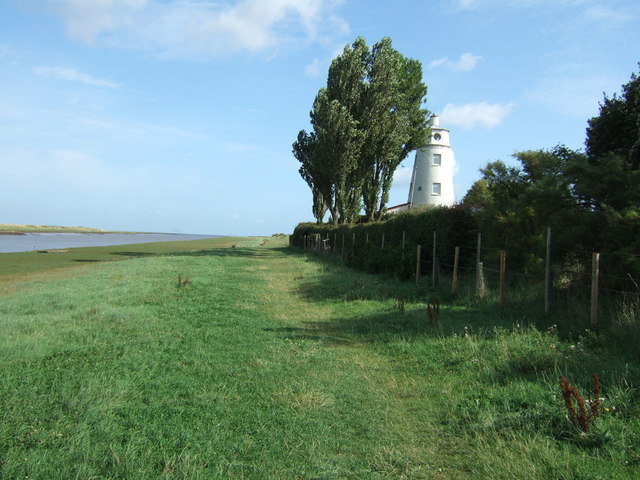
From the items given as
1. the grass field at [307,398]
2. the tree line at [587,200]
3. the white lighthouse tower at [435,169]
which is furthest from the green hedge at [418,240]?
the white lighthouse tower at [435,169]

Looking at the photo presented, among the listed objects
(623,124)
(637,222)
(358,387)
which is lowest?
(358,387)

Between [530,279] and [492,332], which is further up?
[530,279]

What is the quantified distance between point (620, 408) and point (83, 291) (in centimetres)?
1267

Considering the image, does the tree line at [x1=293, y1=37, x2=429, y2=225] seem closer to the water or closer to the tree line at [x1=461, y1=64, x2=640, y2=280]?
the tree line at [x1=461, y1=64, x2=640, y2=280]

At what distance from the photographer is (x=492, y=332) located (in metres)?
7.45

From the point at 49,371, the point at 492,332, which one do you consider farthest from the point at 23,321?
the point at 492,332

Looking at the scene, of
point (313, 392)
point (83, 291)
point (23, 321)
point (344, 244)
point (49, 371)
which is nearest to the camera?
point (313, 392)

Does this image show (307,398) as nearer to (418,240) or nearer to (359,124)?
(418,240)

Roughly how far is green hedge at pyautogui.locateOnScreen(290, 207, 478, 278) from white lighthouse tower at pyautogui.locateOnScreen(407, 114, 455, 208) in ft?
79.0

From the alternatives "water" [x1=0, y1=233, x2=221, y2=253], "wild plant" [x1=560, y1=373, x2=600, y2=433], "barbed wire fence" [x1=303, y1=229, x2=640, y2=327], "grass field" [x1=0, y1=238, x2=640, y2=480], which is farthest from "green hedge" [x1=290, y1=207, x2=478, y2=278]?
"water" [x1=0, y1=233, x2=221, y2=253]

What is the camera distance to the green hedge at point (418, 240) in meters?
14.2

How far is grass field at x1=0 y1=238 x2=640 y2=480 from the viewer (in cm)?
355

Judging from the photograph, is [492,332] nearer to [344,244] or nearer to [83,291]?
[83,291]

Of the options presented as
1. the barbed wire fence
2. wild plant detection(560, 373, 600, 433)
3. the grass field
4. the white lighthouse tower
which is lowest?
the grass field
